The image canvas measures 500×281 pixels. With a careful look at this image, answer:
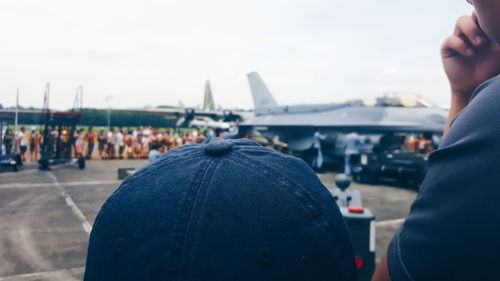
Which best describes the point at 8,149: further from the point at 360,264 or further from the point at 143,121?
the point at 143,121

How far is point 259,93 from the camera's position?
81.4 feet

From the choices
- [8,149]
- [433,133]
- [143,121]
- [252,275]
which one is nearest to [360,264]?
[252,275]

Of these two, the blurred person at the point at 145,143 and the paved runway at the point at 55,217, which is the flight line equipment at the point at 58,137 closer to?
the paved runway at the point at 55,217

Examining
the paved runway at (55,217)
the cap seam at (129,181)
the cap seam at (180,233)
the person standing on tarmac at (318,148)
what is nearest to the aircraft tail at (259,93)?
the person standing on tarmac at (318,148)

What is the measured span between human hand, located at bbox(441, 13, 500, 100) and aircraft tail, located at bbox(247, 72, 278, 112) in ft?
74.7

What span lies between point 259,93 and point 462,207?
79.9ft

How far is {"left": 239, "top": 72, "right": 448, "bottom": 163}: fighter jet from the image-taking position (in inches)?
494

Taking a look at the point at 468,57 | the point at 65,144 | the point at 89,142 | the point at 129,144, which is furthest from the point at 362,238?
the point at 129,144

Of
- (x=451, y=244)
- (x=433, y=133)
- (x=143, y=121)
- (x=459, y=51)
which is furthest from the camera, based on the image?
(x=143, y=121)

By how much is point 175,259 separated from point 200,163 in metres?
0.23

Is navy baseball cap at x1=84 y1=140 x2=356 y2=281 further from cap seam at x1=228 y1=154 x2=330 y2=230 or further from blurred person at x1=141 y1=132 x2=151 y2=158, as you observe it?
blurred person at x1=141 y1=132 x2=151 y2=158

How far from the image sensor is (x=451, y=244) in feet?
2.15

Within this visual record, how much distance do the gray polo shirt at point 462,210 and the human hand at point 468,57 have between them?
40cm

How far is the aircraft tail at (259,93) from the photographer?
24172mm
